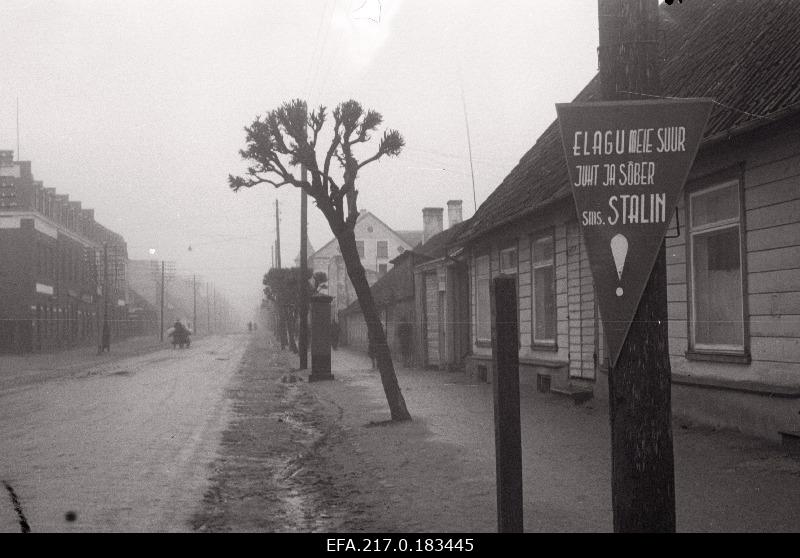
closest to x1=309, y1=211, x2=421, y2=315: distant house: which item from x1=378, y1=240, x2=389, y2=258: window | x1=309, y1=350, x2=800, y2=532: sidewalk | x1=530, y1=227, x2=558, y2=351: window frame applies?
x1=378, y1=240, x2=389, y2=258: window

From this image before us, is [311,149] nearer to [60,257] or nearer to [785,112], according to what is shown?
[785,112]

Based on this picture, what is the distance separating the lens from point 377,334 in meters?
12.5

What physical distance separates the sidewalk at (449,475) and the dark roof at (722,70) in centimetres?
342

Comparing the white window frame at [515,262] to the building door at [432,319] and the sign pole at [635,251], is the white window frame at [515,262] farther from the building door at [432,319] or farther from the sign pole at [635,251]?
the sign pole at [635,251]

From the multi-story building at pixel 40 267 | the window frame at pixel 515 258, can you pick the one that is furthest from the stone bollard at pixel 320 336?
the multi-story building at pixel 40 267

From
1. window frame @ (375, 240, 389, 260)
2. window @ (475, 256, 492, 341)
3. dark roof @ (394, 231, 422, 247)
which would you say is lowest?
window @ (475, 256, 492, 341)

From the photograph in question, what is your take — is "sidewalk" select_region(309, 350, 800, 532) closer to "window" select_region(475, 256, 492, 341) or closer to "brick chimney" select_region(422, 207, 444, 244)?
"window" select_region(475, 256, 492, 341)

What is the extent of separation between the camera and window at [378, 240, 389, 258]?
79.9 meters

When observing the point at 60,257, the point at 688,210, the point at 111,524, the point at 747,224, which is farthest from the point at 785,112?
the point at 60,257

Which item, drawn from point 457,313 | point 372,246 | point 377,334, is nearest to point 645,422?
point 377,334

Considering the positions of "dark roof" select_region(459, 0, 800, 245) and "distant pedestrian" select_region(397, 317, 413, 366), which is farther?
"distant pedestrian" select_region(397, 317, 413, 366)

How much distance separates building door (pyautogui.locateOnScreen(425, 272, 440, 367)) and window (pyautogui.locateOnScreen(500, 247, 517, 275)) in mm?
7363

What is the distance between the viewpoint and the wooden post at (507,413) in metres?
4.74
